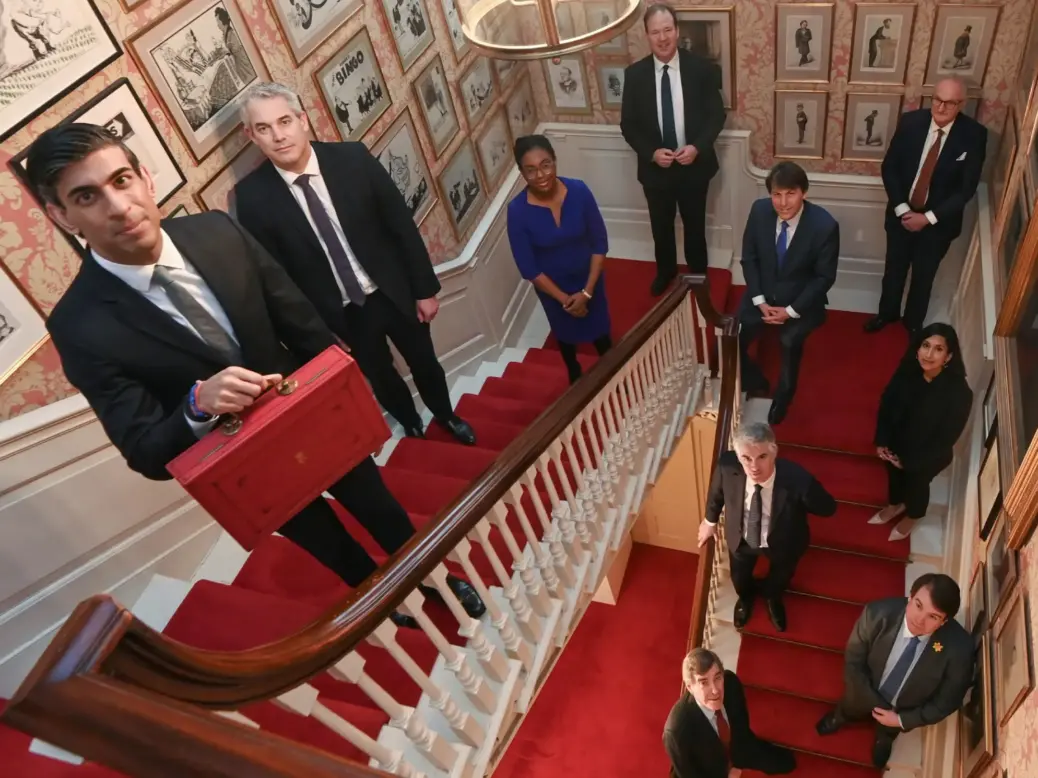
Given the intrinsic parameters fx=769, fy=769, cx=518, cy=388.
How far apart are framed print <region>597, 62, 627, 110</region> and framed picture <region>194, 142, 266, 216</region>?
2931 millimetres

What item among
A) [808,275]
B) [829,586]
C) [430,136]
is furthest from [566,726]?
[430,136]

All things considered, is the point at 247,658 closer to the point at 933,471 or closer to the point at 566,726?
the point at 933,471

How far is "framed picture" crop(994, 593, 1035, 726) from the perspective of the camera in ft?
8.06

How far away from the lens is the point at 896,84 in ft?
15.4

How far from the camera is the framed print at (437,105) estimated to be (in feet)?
14.5

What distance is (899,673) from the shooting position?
10.6ft

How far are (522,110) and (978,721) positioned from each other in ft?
15.3

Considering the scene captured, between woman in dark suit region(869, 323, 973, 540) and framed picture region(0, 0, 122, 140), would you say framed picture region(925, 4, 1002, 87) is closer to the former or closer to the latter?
woman in dark suit region(869, 323, 973, 540)

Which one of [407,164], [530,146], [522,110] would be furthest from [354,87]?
[522,110]

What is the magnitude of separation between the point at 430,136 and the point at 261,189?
5.78 ft

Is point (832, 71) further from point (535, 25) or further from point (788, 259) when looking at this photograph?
point (535, 25)

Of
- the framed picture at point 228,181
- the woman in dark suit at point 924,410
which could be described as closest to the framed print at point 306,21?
the framed picture at point 228,181

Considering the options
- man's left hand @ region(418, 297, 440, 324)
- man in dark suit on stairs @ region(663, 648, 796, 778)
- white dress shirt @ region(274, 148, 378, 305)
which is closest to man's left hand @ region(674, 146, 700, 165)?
man's left hand @ region(418, 297, 440, 324)

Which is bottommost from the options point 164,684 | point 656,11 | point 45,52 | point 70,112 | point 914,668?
point 914,668
